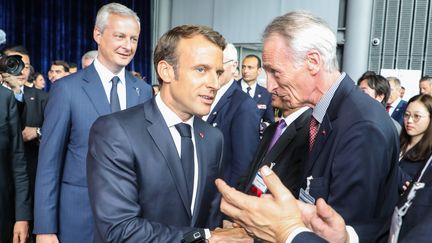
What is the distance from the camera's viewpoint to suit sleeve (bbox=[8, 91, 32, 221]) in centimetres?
201

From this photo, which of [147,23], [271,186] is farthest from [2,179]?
[147,23]

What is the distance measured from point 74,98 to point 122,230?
870mm

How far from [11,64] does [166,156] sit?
137 centimetres

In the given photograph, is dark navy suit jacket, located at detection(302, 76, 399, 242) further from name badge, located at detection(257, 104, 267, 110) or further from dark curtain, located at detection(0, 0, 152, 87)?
dark curtain, located at detection(0, 0, 152, 87)

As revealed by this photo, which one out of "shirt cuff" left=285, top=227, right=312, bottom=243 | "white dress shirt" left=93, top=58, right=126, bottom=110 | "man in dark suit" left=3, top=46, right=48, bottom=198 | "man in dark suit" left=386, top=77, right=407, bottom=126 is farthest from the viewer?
"man in dark suit" left=386, top=77, right=407, bottom=126

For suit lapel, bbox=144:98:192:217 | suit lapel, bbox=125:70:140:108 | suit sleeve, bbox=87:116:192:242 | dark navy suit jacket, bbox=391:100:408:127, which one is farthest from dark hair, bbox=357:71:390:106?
suit sleeve, bbox=87:116:192:242

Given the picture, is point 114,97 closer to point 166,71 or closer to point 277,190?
point 166,71

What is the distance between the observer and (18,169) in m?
2.03

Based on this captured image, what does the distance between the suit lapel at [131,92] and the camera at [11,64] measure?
24.5 inches

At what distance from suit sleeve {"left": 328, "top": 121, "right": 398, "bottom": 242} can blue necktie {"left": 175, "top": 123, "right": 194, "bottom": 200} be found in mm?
478

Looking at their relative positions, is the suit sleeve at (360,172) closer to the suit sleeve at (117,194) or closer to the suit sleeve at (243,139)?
the suit sleeve at (117,194)

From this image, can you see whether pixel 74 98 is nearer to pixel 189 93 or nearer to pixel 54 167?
pixel 54 167

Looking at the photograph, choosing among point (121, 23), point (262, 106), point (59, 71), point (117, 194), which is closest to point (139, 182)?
point (117, 194)

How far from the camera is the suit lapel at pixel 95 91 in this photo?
197cm
